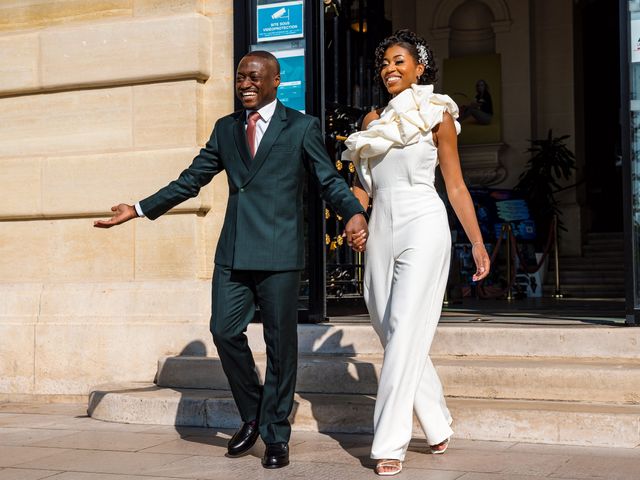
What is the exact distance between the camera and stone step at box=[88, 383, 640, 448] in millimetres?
5914

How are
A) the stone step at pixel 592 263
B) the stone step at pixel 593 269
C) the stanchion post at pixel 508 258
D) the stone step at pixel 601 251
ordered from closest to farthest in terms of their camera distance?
the stanchion post at pixel 508 258, the stone step at pixel 593 269, the stone step at pixel 592 263, the stone step at pixel 601 251

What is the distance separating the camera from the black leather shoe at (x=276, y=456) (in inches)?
216

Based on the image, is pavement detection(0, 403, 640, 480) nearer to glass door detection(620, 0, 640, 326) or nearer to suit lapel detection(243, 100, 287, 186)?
suit lapel detection(243, 100, 287, 186)

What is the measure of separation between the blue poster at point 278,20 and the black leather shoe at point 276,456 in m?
3.90

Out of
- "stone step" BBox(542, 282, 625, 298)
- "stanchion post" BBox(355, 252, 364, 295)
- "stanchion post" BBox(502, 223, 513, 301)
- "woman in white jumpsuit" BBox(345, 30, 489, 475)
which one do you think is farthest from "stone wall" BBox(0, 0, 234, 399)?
"stone step" BBox(542, 282, 625, 298)

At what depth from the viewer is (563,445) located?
5.96 metres

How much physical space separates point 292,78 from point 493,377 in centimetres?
299

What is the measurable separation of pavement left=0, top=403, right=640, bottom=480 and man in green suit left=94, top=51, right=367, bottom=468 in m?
0.25

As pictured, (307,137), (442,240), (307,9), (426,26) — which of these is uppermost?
(426,26)

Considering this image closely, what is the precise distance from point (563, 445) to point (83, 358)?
13.2 feet

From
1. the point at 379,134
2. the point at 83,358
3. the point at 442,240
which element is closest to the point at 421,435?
the point at 442,240

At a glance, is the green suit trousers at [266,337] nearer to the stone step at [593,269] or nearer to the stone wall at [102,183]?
the stone wall at [102,183]

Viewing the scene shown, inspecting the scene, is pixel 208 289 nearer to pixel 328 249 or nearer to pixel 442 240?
pixel 328 249

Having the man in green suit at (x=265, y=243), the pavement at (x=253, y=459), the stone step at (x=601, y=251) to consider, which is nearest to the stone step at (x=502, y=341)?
the pavement at (x=253, y=459)
